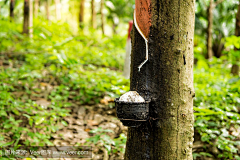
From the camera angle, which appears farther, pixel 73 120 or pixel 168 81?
pixel 73 120

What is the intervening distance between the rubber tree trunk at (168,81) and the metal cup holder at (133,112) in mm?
90

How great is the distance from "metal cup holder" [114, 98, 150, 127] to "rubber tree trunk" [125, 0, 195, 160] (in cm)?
9

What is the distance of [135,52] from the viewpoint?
4.82ft

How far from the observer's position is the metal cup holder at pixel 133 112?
1.28 meters

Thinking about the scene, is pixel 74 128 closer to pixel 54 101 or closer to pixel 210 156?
pixel 54 101

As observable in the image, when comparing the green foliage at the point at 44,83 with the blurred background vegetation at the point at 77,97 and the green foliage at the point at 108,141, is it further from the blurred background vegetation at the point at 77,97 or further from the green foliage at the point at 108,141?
the green foliage at the point at 108,141

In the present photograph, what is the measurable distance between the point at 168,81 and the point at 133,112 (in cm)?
30

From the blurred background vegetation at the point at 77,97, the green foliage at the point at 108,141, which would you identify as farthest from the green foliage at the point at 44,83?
the green foliage at the point at 108,141

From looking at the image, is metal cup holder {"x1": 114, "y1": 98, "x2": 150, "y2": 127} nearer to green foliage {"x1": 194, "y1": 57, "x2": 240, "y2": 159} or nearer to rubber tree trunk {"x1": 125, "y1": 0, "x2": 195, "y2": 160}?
rubber tree trunk {"x1": 125, "y1": 0, "x2": 195, "y2": 160}

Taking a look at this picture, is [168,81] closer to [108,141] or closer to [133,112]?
[133,112]

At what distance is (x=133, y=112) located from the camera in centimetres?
128

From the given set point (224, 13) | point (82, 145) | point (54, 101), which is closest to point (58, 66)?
point (54, 101)

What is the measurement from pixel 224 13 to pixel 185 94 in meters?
9.04

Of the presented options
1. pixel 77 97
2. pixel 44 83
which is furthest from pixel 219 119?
pixel 44 83
